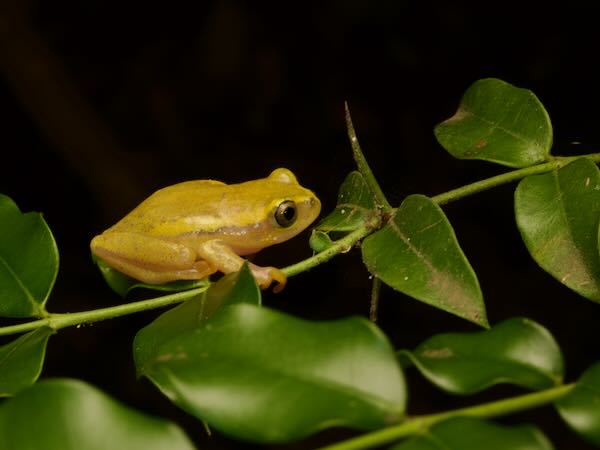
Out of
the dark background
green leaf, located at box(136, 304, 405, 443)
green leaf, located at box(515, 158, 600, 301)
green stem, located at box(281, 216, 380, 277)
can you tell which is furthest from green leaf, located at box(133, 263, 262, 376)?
the dark background

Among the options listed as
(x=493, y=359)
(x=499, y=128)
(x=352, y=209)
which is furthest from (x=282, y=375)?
(x=499, y=128)

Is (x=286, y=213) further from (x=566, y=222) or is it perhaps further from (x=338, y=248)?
(x=566, y=222)

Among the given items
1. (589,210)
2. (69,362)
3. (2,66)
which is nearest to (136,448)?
(589,210)

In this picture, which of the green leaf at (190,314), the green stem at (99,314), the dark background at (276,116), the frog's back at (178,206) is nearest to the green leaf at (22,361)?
the green stem at (99,314)

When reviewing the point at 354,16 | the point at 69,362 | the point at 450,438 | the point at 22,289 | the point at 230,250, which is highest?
the point at 22,289

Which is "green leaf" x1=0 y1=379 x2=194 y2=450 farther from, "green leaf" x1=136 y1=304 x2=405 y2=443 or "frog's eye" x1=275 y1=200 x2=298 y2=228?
"frog's eye" x1=275 y1=200 x2=298 y2=228

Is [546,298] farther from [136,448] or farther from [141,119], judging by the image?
[136,448]
